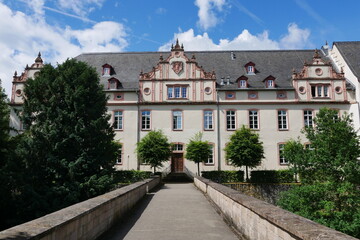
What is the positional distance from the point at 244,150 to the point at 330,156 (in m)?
8.46

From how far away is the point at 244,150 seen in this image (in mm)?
26016

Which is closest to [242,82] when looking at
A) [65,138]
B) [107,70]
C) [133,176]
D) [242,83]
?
[242,83]

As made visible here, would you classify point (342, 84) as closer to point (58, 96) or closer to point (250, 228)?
point (58, 96)

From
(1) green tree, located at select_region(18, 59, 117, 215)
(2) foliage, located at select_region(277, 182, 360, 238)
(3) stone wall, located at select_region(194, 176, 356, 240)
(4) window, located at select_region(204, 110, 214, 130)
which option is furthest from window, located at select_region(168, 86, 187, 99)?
(3) stone wall, located at select_region(194, 176, 356, 240)

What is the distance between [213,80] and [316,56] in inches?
442

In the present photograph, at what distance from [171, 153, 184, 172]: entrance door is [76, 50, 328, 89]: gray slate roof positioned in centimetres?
842

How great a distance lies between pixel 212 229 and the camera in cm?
779

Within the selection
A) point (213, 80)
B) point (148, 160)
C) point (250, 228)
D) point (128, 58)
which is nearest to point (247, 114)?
point (213, 80)

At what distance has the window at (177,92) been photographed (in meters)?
31.6

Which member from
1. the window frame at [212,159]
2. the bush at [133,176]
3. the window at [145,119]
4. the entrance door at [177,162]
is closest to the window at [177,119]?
the window at [145,119]

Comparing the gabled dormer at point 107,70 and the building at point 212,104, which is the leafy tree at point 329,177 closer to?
the building at point 212,104

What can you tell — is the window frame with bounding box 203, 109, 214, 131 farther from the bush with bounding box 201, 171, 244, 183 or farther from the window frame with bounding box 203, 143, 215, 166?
the bush with bounding box 201, 171, 244, 183

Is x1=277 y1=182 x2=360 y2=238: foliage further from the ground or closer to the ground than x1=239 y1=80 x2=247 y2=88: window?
closer to the ground

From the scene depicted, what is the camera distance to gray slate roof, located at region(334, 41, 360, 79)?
3223cm
